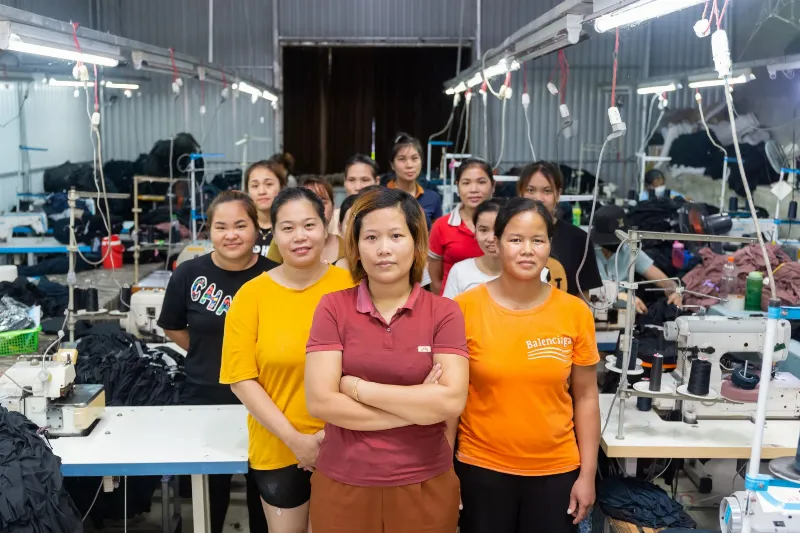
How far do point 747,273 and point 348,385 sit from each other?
3.02 m

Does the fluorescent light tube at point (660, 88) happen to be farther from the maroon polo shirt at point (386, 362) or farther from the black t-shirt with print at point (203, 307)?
the maroon polo shirt at point (386, 362)

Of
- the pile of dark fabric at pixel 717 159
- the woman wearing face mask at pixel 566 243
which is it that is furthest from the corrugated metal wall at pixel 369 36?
the woman wearing face mask at pixel 566 243

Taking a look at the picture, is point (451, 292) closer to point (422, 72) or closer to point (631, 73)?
point (631, 73)

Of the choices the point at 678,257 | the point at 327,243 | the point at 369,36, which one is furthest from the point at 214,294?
the point at 369,36

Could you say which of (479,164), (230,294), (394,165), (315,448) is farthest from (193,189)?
(315,448)

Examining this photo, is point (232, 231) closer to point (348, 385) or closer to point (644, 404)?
point (348, 385)

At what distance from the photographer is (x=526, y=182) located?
3.19m

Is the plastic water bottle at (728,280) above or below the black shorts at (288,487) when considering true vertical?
above

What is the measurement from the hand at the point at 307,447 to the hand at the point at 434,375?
393 mm

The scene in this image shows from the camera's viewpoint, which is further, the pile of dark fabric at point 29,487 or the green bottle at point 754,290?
the green bottle at point 754,290

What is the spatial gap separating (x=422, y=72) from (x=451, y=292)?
11087 millimetres

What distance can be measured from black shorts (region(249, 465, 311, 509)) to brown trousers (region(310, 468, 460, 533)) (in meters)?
0.29

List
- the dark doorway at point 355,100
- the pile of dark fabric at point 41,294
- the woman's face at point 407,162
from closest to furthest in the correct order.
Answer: the woman's face at point 407,162
the pile of dark fabric at point 41,294
the dark doorway at point 355,100

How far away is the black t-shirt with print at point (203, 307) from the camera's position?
2.49 metres
